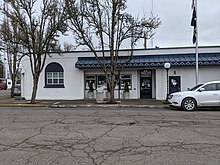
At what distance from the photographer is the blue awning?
23016 millimetres

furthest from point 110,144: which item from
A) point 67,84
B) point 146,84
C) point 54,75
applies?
point 54,75

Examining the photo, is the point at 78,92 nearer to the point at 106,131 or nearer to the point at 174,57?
the point at 174,57

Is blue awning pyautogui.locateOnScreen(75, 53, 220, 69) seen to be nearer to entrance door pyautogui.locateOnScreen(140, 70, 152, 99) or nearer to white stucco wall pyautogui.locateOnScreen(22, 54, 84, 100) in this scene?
white stucco wall pyautogui.locateOnScreen(22, 54, 84, 100)

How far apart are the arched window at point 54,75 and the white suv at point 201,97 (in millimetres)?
13726

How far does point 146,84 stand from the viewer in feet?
83.7

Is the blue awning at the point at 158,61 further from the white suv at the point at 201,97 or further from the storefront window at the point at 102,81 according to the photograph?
the white suv at the point at 201,97

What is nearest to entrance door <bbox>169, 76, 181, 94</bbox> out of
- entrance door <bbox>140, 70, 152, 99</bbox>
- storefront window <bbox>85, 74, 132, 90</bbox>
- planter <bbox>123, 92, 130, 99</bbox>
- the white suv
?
entrance door <bbox>140, 70, 152, 99</bbox>

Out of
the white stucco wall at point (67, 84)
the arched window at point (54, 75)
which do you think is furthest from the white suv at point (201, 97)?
the arched window at point (54, 75)

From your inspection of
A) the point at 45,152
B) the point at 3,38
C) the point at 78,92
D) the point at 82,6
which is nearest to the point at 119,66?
the point at 78,92

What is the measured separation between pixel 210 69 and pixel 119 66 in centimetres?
831

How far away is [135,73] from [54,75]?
8.18m

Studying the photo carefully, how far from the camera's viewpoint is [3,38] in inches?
827

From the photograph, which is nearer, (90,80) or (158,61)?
(158,61)

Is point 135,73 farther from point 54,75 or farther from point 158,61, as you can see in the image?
point 54,75
